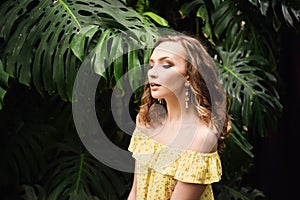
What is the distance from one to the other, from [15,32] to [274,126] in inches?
42.3

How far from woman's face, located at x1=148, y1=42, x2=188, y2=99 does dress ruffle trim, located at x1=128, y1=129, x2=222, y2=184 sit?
0.12 meters

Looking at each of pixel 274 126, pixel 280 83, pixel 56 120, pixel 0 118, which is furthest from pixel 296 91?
pixel 0 118

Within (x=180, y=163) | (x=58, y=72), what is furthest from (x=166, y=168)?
(x=58, y=72)

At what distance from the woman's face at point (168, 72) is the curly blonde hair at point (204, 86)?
17 millimetres

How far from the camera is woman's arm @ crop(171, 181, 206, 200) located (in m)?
1.26

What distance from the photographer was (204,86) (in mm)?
1319

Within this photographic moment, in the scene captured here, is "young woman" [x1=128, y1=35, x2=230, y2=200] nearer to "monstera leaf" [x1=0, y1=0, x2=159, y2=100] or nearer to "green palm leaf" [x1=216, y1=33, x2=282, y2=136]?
"monstera leaf" [x1=0, y1=0, x2=159, y2=100]

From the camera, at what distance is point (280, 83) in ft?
9.12

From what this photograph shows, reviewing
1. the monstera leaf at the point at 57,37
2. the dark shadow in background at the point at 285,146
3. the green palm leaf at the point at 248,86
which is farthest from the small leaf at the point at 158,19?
the dark shadow in background at the point at 285,146

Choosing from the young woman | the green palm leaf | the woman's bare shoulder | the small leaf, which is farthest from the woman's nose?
the green palm leaf

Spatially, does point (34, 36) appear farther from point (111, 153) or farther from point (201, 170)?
point (201, 170)

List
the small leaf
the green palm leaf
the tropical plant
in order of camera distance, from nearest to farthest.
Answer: the tropical plant < the small leaf < the green palm leaf

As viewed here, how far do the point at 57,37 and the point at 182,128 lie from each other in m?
0.66

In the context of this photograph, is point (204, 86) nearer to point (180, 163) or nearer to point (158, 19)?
point (180, 163)
